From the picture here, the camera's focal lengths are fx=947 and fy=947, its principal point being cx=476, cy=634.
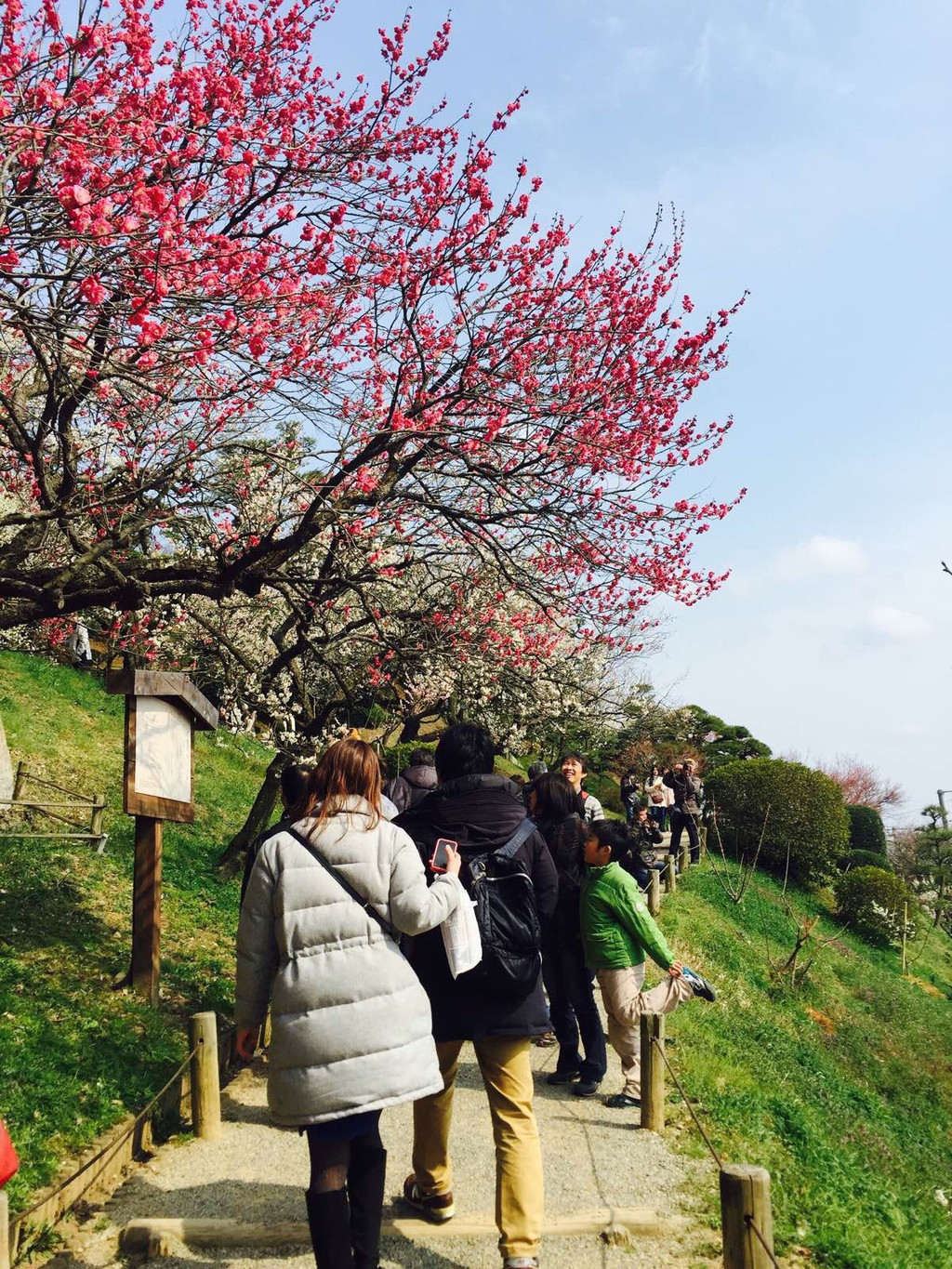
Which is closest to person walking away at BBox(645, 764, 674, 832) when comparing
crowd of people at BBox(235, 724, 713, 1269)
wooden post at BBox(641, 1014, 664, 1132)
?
wooden post at BBox(641, 1014, 664, 1132)

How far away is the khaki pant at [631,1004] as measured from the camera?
18.9 feet

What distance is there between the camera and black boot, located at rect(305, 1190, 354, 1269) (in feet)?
→ 9.89

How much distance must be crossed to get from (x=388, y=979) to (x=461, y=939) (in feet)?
1.45

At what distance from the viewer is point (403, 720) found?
19.3m

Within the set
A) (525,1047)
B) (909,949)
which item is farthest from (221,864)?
(909,949)

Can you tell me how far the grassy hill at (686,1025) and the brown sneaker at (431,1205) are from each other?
49.9 inches

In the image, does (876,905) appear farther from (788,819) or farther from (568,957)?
(568,957)

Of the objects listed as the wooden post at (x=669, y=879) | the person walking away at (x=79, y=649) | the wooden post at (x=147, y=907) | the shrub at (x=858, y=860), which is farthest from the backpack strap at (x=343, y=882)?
the shrub at (x=858, y=860)

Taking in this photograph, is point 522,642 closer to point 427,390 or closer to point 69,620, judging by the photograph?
point 427,390

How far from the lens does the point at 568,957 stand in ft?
20.4

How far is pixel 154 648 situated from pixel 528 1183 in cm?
1330

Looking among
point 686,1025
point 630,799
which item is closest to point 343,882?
point 686,1025

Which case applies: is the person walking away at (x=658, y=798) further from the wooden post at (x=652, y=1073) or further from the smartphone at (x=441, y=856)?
the smartphone at (x=441, y=856)

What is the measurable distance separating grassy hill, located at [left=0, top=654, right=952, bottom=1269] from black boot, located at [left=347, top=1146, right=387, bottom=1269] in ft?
6.31
